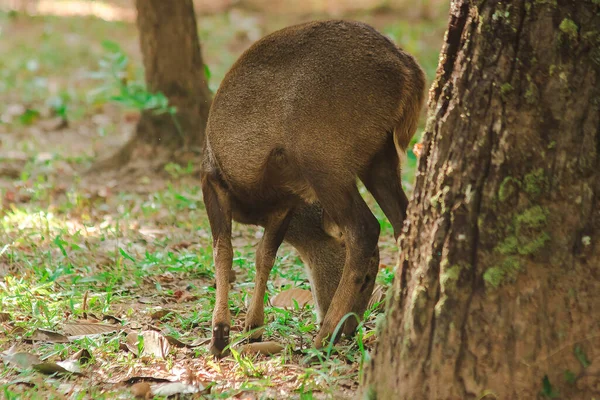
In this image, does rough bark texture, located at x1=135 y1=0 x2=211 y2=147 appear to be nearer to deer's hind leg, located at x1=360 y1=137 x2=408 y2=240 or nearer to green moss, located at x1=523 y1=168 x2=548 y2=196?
deer's hind leg, located at x1=360 y1=137 x2=408 y2=240

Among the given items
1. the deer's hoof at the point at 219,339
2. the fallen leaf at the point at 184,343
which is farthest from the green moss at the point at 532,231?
the fallen leaf at the point at 184,343

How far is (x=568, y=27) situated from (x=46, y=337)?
254 centimetres

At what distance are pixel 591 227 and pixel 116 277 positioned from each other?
2731 mm

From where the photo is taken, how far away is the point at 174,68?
260 inches

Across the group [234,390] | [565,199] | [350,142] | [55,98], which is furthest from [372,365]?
[55,98]

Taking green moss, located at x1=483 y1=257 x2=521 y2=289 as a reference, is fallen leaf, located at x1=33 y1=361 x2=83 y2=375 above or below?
below

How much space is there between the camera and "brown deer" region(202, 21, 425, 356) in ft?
11.5

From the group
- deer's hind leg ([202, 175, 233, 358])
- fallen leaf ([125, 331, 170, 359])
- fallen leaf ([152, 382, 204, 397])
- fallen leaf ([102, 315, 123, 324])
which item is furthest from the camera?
fallen leaf ([102, 315, 123, 324])

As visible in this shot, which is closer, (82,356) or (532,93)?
(532,93)

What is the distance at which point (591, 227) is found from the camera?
8.30 feet

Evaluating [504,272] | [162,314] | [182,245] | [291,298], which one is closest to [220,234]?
[162,314]

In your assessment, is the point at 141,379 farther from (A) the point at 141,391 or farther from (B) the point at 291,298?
(B) the point at 291,298

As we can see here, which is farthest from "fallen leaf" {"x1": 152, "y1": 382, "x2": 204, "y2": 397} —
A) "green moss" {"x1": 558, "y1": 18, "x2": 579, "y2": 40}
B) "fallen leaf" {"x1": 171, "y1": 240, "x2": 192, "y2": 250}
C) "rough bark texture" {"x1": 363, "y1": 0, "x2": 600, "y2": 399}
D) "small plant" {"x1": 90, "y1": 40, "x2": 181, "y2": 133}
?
"small plant" {"x1": 90, "y1": 40, "x2": 181, "y2": 133}

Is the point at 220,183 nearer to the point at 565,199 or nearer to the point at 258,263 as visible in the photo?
the point at 258,263
